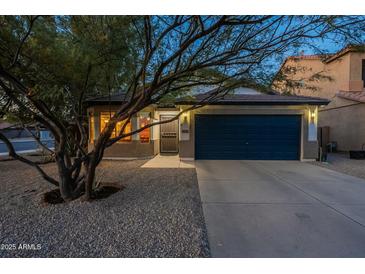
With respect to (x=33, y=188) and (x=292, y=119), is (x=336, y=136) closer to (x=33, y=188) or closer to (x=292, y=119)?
(x=292, y=119)

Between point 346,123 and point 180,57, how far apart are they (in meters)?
13.7

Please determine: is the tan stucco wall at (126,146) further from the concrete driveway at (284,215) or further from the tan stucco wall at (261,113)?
the concrete driveway at (284,215)

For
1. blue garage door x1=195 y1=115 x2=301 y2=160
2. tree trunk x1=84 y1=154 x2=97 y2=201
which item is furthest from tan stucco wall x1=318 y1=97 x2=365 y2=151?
tree trunk x1=84 y1=154 x2=97 y2=201

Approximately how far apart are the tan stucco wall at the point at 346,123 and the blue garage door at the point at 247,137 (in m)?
5.85

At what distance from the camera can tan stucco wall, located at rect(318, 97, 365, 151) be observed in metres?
11.6

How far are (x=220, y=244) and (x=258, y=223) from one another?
3.08ft

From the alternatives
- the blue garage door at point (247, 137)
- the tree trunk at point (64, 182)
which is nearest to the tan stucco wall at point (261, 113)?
the blue garage door at point (247, 137)

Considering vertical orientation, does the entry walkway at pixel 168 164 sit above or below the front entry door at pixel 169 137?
below

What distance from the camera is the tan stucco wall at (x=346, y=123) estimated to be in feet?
38.1

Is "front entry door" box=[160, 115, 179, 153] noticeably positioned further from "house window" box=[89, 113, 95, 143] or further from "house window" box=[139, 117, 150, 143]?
"house window" box=[89, 113, 95, 143]

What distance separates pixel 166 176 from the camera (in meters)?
6.22

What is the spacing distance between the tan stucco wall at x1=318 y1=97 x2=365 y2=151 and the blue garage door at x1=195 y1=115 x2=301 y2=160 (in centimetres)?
585
